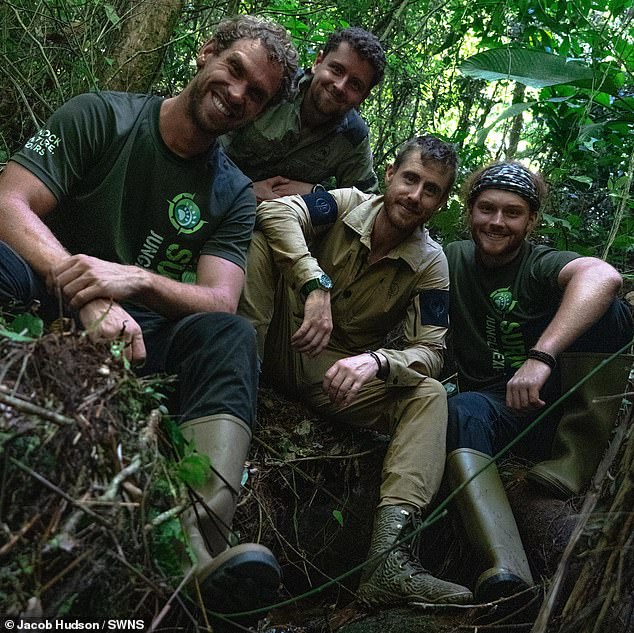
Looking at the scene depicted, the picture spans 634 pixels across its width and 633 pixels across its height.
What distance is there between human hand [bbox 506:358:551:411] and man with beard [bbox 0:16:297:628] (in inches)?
52.6

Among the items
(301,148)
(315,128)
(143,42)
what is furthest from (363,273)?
(143,42)

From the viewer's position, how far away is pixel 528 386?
10.7 ft

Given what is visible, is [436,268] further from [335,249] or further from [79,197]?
[79,197]

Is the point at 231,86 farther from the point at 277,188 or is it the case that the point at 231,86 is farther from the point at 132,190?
the point at 277,188

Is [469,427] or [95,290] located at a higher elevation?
[95,290]

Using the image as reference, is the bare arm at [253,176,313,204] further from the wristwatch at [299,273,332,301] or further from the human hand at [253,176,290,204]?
the wristwatch at [299,273,332,301]

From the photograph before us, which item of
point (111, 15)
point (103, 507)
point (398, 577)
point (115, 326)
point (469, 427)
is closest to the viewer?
point (103, 507)

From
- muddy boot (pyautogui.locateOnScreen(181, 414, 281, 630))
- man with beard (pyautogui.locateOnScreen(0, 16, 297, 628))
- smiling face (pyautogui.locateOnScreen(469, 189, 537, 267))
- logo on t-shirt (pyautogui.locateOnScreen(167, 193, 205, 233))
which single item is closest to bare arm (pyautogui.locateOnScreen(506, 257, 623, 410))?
smiling face (pyautogui.locateOnScreen(469, 189, 537, 267))

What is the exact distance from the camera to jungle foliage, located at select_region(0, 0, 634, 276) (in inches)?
183

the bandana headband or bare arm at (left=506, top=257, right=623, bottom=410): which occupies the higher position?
the bandana headband

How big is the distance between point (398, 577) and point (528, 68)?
361 cm

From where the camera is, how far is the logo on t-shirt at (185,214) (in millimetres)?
3102

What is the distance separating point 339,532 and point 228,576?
1.92 m

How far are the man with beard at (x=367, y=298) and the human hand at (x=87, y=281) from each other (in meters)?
0.96
